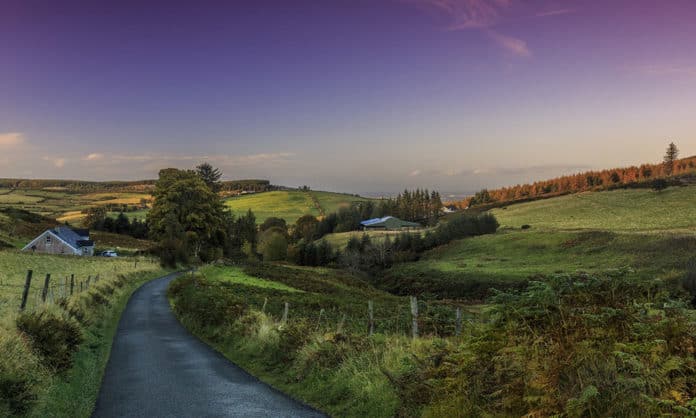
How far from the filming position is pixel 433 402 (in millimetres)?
8297

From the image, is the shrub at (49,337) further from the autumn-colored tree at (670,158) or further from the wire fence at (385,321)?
the autumn-colored tree at (670,158)

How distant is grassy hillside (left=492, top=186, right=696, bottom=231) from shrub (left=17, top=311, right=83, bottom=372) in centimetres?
9999

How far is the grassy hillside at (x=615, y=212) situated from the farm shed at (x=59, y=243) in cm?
9601

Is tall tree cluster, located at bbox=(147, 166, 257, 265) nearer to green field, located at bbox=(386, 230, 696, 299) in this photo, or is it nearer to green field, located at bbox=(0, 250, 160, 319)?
green field, located at bbox=(0, 250, 160, 319)

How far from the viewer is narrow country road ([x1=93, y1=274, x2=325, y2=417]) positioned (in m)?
10.7

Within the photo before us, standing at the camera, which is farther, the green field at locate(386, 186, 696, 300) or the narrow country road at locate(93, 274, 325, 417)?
the green field at locate(386, 186, 696, 300)

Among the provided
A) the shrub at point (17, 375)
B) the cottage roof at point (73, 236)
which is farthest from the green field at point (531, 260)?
the cottage roof at point (73, 236)

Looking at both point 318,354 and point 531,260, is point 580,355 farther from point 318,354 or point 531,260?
point 531,260

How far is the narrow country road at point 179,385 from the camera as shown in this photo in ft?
35.0

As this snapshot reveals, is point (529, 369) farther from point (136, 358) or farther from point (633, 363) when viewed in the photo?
point (136, 358)

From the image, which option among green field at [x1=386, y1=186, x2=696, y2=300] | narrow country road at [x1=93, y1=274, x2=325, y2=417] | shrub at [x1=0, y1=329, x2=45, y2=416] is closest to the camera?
shrub at [x1=0, y1=329, x2=45, y2=416]

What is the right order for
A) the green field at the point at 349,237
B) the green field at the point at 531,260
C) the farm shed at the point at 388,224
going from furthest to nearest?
the farm shed at the point at 388,224 → the green field at the point at 349,237 → the green field at the point at 531,260

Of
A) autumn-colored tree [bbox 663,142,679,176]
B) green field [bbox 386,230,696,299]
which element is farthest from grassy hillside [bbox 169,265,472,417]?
autumn-colored tree [bbox 663,142,679,176]

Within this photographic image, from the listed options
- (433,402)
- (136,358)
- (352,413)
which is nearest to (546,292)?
(433,402)
